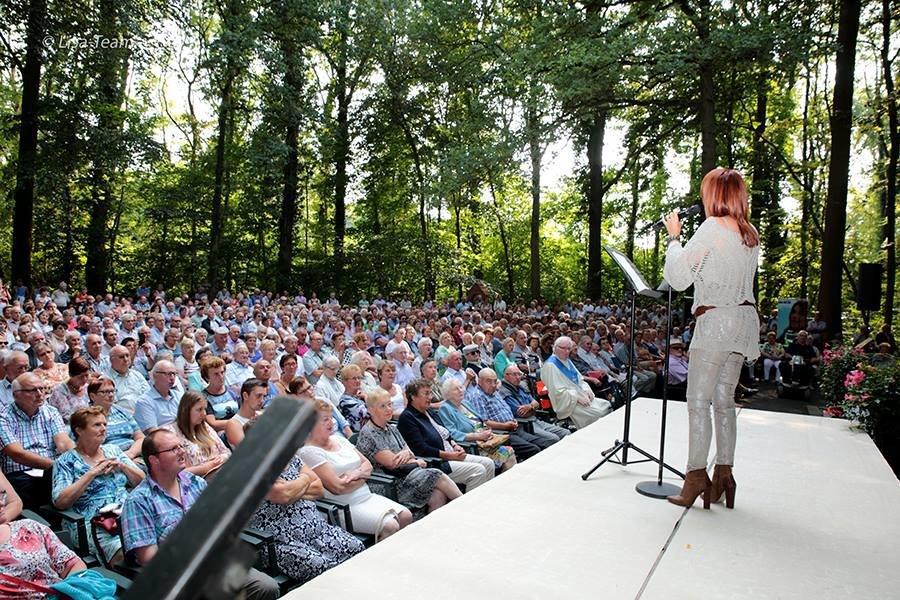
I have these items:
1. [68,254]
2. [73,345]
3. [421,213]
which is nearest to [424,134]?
[421,213]

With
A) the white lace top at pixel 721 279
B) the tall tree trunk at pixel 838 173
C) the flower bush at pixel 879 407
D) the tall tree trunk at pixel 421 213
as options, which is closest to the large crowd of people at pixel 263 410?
the white lace top at pixel 721 279

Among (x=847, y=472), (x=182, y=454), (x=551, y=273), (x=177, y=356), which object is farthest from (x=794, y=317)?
(x=551, y=273)

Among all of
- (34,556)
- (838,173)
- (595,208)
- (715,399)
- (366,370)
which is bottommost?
(34,556)

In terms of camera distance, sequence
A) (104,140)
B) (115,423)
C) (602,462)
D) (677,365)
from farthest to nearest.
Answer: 1. (104,140)
2. (677,365)
3. (115,423)
4. (602,462)

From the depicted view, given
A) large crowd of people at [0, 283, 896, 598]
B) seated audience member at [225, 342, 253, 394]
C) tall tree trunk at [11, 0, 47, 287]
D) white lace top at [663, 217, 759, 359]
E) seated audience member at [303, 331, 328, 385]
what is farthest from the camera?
tall tree trunk at [11, 0, 47, 287]

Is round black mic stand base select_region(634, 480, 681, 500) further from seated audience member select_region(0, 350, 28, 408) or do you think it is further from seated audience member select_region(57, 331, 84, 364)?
seated audience member select_region(57, 331, 84, 364)

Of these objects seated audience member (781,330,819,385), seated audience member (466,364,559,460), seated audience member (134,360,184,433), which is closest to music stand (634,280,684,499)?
seated audience member (466,364,559,460)

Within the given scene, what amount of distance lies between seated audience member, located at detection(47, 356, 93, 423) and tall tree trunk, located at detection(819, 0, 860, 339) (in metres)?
13.3

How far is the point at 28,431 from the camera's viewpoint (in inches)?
161

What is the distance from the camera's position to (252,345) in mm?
8086

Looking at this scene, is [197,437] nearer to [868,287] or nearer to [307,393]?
[307,393]

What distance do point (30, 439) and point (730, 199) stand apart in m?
4.48

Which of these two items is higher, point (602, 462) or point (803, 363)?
point (803, 363)

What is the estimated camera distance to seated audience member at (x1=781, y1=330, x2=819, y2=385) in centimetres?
1027
